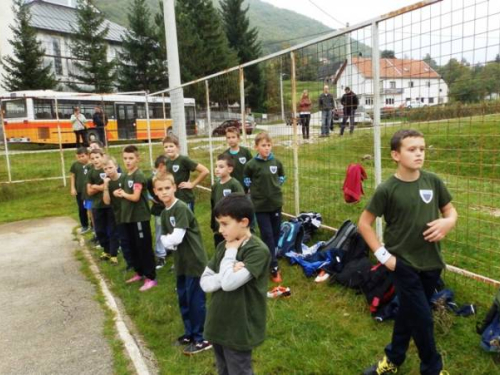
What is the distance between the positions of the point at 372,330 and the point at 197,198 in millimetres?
6726

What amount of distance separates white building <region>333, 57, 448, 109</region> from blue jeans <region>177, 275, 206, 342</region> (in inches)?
105

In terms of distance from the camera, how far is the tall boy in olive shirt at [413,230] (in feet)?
9.33

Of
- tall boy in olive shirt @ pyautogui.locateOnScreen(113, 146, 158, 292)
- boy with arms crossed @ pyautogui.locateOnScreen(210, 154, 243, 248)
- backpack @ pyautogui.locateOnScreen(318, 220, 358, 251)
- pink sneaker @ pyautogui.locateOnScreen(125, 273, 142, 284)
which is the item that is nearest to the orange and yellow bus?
tall boy in olive shirt @ pyautogui.locateOnScreen(113, 146, 158, 292)

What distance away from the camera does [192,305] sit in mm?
3771

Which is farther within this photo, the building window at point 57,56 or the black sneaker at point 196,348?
the building window at point 57,56

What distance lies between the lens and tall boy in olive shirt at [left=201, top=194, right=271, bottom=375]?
8.04ft

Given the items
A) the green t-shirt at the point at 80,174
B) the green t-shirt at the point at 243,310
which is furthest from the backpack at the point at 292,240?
the green t-shirt at the point at 80,174

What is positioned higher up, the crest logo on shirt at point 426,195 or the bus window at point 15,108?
the bus window at point 15,108

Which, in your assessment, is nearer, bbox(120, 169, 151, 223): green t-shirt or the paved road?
the paved road

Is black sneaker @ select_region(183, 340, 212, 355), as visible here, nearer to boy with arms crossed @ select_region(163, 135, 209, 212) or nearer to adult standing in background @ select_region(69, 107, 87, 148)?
boy with arms crossed @ select_region(163, 135, 209, 212)

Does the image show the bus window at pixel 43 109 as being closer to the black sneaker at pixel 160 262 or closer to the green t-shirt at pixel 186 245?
the black sneaker at pixel 160 262

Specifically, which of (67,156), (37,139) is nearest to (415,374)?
(67,156)

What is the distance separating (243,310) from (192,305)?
1.35 meters

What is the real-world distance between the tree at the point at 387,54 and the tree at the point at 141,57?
37.4 metres
